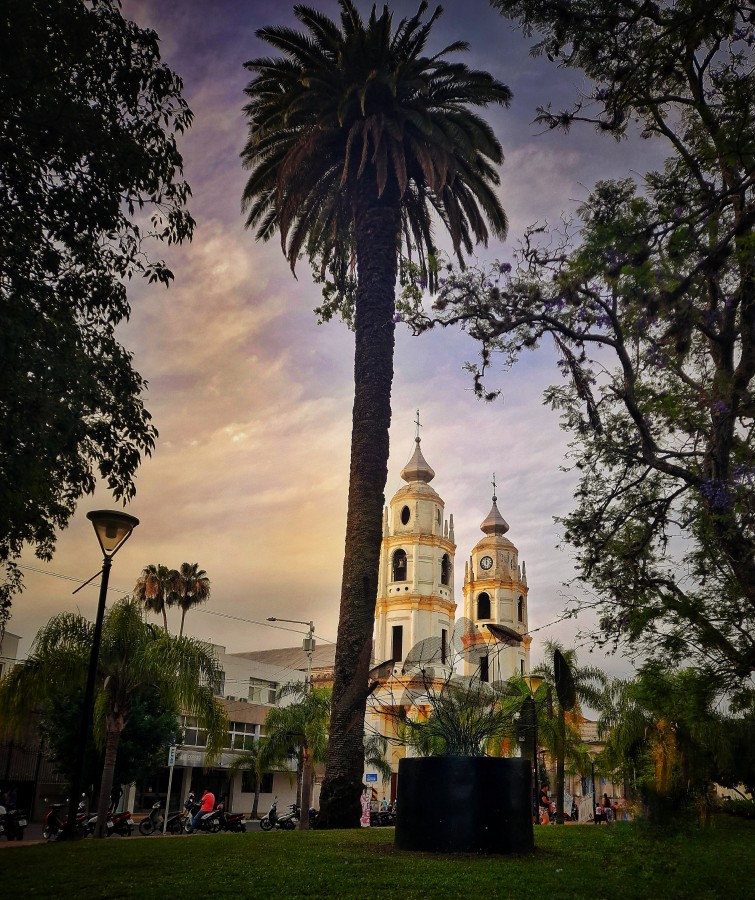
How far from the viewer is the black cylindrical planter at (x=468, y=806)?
9797 mm

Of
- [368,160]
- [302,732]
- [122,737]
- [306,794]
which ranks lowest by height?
[306,794]

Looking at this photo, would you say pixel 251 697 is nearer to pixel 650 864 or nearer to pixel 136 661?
pixel 136 661

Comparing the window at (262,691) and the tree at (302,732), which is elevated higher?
the window at (262,691)

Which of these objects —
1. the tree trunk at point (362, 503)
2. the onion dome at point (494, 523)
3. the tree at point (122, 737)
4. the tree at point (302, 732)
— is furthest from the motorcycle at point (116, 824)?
the onion dome at point (494, 523)

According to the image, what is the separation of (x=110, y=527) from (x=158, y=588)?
3967 cm

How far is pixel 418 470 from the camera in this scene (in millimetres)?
67938

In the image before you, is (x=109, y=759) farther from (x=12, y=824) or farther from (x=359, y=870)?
(x=359, y=870)

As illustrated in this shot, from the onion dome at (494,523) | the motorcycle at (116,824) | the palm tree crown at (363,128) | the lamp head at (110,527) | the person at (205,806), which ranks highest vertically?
the onion dome at (494,523)

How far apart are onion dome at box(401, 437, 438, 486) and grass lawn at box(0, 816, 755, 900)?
2221 inches

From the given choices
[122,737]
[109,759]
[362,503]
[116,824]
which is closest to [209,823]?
[116,824]

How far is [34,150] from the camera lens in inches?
320

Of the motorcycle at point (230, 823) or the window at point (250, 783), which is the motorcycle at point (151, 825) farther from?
the window at point (250, 783)

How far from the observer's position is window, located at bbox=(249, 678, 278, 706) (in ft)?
178

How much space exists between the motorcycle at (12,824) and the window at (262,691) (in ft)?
97.9
